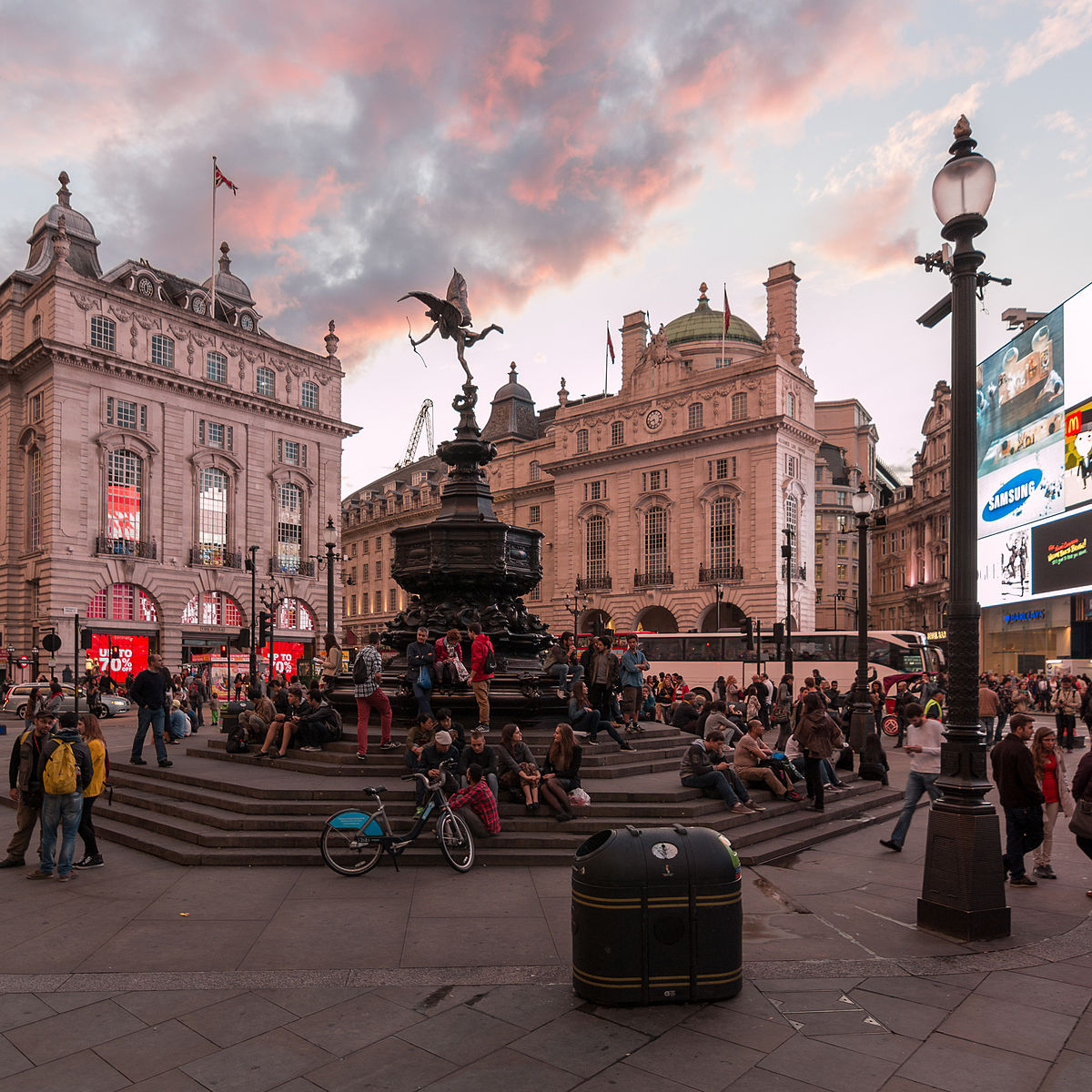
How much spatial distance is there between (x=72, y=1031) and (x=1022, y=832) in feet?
30.8

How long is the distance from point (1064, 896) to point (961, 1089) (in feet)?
17.7

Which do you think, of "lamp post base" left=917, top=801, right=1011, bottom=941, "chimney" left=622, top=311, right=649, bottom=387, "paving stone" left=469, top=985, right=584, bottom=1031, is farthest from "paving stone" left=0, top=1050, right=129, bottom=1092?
"chimney" left=622, top=311, right=649, bottom=387

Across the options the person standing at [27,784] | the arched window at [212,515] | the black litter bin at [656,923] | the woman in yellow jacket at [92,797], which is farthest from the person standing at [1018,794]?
the arched window at [212,515]

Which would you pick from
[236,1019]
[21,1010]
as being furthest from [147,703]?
[236,1019]

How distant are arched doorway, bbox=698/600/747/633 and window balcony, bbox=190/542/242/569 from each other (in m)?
30.0

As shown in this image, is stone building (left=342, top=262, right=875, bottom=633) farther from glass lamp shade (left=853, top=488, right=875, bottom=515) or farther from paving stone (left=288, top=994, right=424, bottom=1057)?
paving stone (left=288, top=994, right=424, bottom=1057)

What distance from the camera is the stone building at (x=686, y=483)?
181 feet

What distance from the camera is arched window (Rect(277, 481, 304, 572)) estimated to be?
188ft

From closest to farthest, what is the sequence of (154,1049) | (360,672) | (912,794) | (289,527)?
(154,1049), (912,794), (360,672), (289,527)

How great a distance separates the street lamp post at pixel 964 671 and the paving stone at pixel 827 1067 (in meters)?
2.80

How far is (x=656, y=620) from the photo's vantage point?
2441 inches

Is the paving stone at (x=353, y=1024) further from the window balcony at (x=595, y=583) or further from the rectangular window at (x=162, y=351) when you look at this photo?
the window balcony at (x=595, y=583)

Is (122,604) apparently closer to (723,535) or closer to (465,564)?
(723,535)

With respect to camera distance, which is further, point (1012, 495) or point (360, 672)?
point (1012, 495)
